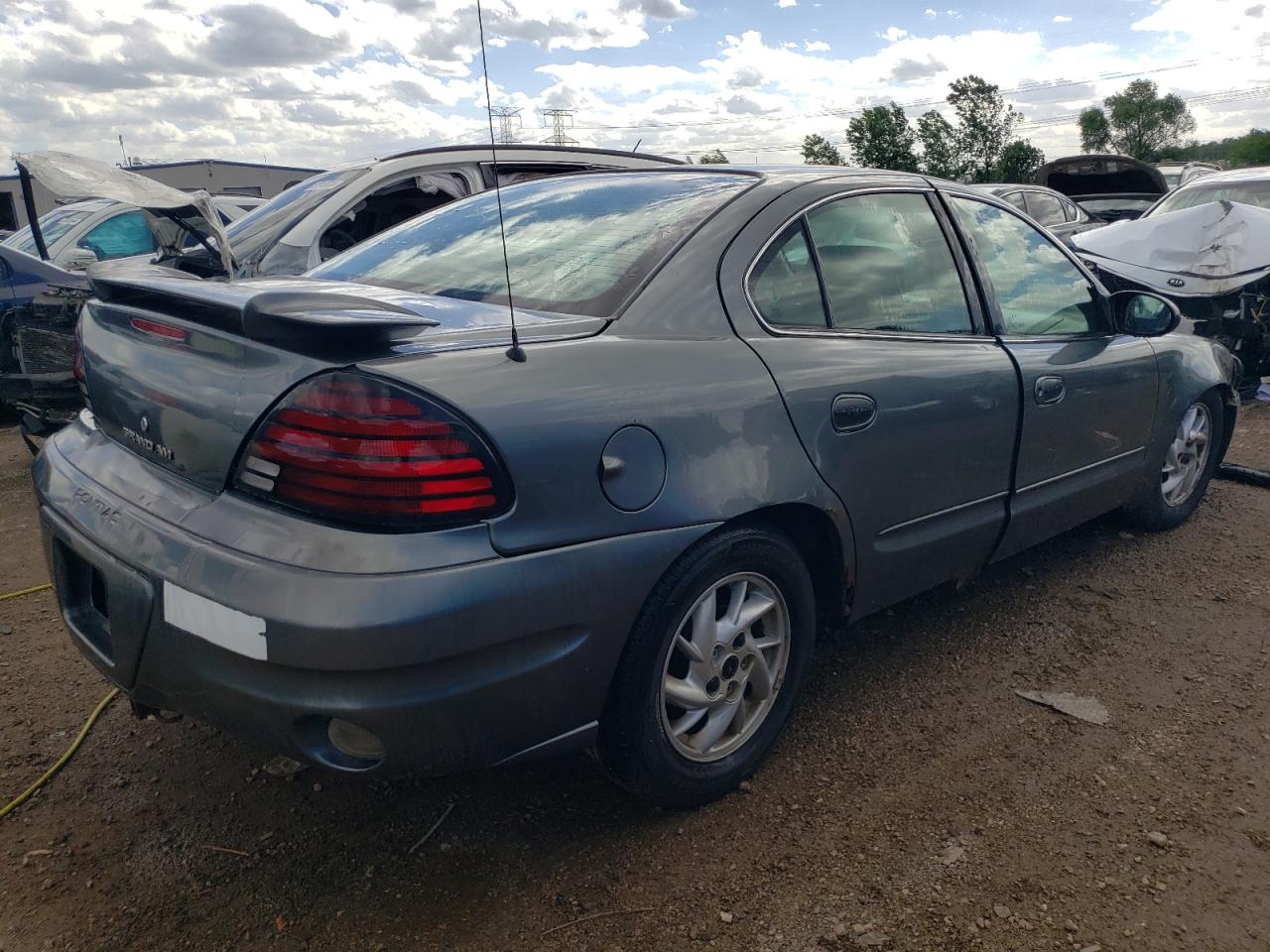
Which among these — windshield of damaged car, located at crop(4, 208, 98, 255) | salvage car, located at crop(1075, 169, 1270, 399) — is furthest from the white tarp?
windshield of damaged car, located at crop(4, 208, 98, 255)

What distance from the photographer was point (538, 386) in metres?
2.00

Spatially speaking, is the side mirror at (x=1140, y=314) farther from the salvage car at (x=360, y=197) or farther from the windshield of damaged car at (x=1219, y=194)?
the windshield of damaged car at (x=1219, y=194)

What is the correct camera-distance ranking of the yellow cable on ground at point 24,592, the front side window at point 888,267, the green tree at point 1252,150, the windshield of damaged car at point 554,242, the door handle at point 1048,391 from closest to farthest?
the windshield of damaged car at point 554,242
the front side window at point 888,267
the door handle at point 1048,391
the yellow cable on ground at point 24,592
the green tree at point 1252,150

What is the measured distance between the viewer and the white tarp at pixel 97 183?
3164mm

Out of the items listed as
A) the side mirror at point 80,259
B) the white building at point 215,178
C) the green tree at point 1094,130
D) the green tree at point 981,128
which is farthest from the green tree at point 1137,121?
the side mirror at point 80,259

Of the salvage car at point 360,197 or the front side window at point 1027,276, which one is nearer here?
the front side window at point 1027,276

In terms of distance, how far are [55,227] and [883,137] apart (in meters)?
45.7

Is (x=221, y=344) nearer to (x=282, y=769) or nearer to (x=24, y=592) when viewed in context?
(x=282, y=769)

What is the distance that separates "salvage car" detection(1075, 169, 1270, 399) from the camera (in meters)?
6.26

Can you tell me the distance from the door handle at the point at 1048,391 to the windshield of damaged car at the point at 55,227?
8547mm

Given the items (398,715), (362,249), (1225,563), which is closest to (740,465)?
(398,715)

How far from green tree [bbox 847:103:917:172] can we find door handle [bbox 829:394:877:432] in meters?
48.1

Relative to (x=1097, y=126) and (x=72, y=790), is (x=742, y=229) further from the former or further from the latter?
(x=1097, y=126)

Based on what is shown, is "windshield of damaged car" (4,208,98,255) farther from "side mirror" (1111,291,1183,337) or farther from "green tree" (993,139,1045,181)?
"green tree" (993,139,1045,181)
